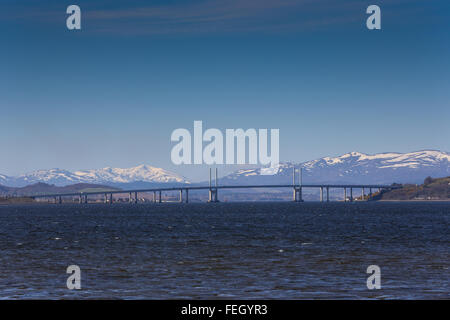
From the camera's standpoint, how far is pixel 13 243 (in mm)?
74625

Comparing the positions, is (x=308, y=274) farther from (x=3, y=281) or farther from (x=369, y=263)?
(x=3, y=281)

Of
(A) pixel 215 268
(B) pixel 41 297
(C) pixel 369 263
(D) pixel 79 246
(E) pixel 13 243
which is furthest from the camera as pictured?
(E) pixel 13 243

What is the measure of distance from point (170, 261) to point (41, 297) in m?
18.4

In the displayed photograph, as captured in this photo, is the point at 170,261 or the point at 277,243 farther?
the point at 277,243

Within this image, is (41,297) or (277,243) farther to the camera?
(277,243)

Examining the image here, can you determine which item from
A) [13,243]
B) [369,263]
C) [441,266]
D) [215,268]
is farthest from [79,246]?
[441,266]

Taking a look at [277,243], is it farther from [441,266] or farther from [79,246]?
[441,266]

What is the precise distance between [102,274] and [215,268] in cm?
792

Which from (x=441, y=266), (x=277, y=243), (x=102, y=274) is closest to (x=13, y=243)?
(x=277, y=243)

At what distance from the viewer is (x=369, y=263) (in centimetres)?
4903
